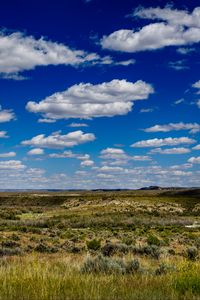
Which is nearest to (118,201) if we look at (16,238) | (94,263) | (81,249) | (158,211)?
(158,211)

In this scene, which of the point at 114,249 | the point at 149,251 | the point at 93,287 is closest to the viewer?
the point at 93,287

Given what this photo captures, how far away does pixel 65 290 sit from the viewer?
8688 millimetres

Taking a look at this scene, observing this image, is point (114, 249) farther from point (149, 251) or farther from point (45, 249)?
point (45, 249)

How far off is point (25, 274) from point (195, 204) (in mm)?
98332

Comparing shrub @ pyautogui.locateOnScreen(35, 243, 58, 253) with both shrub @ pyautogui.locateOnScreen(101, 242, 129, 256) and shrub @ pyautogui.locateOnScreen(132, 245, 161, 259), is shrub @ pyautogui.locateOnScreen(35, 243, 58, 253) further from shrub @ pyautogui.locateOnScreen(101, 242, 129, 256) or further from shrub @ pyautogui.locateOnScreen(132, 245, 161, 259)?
shrub @ pyautogui.locateOnScreen(132, 245, 161, 259)

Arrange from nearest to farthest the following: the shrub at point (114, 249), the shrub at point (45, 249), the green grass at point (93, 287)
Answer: the green grass at point (93, 287), the shrub at point (114, 249), the shrub at point (45, 249)

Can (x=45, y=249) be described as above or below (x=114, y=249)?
below

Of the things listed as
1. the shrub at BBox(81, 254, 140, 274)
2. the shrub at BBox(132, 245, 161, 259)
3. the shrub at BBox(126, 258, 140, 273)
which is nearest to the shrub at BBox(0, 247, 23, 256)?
the shrub at BBox(132, 245, 161, 259)

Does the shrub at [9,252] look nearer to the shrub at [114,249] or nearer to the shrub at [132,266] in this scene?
the shrub at [114,249]

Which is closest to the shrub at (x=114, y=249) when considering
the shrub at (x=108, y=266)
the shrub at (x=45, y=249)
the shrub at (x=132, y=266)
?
the shrub at (x=45, y=249)

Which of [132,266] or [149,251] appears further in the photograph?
[149,251]

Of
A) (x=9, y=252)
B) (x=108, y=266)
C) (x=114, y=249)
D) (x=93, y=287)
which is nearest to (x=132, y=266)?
(x=108, y=266)

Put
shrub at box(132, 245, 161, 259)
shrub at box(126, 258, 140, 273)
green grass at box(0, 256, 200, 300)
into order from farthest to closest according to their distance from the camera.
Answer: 1. shrub at box(132, 245, 161, 259)
2. shrub at box(126, 258, 140, 273)
3. green grass at box(0, 256, 200, 300)

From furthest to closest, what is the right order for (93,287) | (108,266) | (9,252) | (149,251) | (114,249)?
(114,249) → (9,252) → (149,251) → (108,266) → (93,287)
